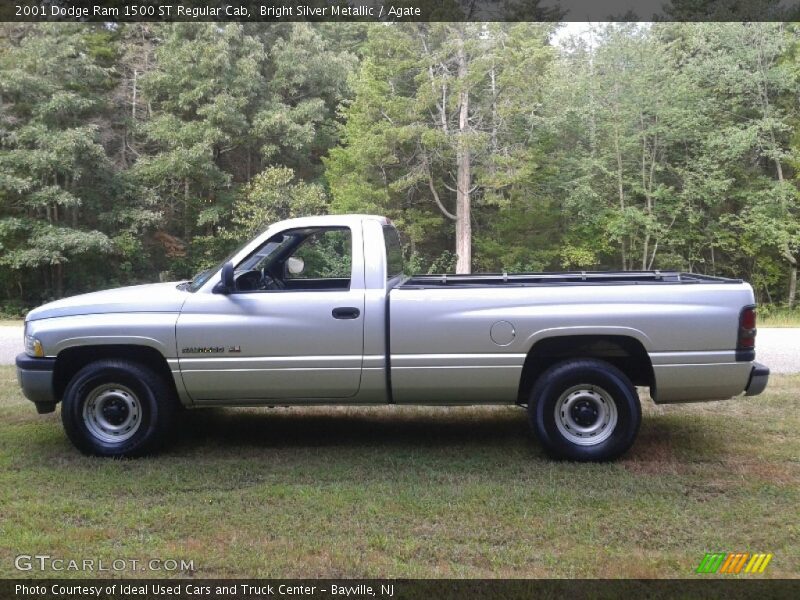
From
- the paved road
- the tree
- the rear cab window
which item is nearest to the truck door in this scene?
the rear cab window

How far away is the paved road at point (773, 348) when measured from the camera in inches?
440

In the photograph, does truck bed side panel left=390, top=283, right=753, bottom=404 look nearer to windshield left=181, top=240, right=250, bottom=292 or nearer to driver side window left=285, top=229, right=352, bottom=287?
driver side window left=285, top=229, right=352, bottom=287

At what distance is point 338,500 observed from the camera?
4.99 metres

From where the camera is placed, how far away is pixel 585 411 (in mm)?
5840

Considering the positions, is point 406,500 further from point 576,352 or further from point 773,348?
point 773,348

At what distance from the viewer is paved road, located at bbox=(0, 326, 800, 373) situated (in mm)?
11188

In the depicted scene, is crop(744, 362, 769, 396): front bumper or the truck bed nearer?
crop(744, 362, 769, 396): front bumper

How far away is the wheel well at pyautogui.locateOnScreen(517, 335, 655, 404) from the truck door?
1338 millimetres

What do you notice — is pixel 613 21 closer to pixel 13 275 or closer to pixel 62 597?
pixel 13 275

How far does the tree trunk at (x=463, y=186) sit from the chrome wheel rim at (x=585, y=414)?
752 inches

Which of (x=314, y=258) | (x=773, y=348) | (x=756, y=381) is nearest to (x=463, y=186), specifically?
(x=773, y=348)

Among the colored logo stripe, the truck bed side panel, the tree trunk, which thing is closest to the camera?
the colored logo stripe

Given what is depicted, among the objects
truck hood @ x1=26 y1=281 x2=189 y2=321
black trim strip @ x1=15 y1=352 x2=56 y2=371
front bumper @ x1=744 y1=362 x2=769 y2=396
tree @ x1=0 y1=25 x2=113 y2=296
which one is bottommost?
front bumper @ x1=744 y1=362 x2=769 y2=396

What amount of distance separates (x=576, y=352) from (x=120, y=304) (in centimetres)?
355
